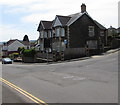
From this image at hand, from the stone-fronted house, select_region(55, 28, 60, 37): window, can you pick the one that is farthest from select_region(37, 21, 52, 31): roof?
select_region(55, 28, 60, 37): window

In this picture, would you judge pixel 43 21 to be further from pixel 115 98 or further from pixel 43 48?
pixel 115 98

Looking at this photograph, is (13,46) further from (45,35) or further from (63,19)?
(63,19)

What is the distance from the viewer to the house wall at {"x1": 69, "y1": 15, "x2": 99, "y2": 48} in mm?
41375

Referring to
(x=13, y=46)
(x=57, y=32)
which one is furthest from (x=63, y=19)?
(x=13, y=46)

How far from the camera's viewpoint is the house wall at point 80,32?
41375 mm

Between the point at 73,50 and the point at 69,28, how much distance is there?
218 inches

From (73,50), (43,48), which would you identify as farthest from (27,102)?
(43,48)

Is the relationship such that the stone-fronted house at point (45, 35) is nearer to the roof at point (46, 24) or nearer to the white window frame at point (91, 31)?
the roof at point (46, 24)

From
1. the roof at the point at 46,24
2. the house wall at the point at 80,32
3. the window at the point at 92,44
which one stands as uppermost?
the roof at the point at 46,24

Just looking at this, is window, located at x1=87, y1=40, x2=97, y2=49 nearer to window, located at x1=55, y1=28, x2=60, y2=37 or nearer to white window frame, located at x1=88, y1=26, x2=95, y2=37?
Answer: white window frame, located at x1=88, y1=26, x2=95, y2=37

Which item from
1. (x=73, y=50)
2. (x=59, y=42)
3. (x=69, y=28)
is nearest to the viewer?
(x=73, y=50)

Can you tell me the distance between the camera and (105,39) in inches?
2023

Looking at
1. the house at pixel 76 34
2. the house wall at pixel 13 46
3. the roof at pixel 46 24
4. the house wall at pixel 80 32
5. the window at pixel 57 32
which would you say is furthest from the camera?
the house wall at pixel 13 46

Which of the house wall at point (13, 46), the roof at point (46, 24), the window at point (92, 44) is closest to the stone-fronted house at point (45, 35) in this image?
the roof at point (46, 24)
